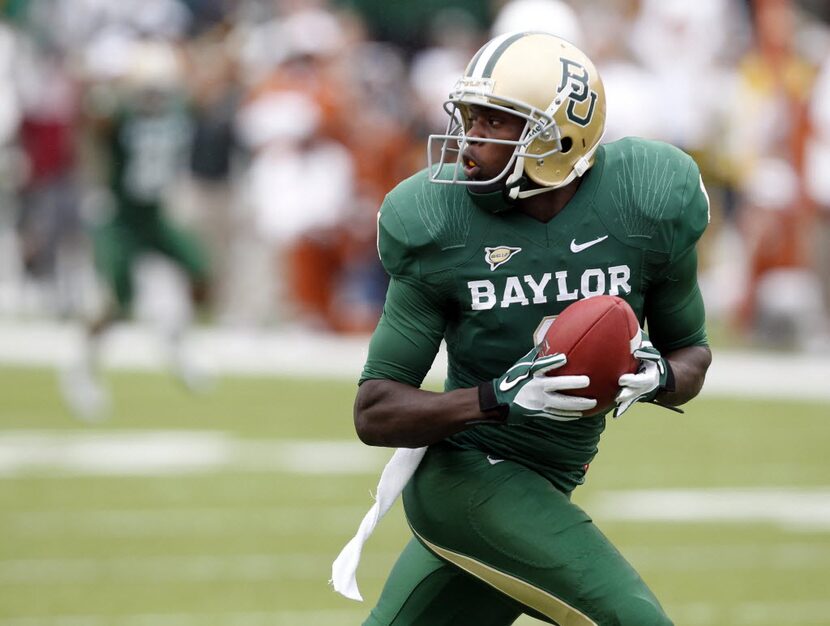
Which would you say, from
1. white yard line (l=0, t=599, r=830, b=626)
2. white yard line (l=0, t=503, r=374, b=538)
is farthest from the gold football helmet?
white yard line (l=0, t=503, r=374, b=538)

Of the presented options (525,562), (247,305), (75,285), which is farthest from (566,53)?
(75,285)

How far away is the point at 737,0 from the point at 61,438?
9204 mm

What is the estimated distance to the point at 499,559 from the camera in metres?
3.46

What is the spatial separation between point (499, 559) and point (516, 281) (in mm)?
551

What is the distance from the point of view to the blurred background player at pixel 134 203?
9.80 meters

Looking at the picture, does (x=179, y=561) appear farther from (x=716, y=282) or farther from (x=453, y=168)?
(x=716, y=282)

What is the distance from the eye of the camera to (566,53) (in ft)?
11.6

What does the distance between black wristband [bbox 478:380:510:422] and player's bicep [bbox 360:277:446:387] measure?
17cm

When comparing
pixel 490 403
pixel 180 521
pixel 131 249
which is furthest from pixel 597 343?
pixel 131 249

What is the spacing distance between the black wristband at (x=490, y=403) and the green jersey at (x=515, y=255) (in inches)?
6.7

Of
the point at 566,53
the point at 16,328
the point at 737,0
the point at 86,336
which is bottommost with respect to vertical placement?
the point at 16,328

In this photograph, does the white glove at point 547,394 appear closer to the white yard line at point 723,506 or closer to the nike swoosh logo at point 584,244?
the nike swoosh logo at point 584,244

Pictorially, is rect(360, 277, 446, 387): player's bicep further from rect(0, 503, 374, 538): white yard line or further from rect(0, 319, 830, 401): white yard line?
rect(0, 319, 830, 401): white yard line

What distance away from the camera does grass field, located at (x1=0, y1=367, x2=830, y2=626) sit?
5.90 meters
